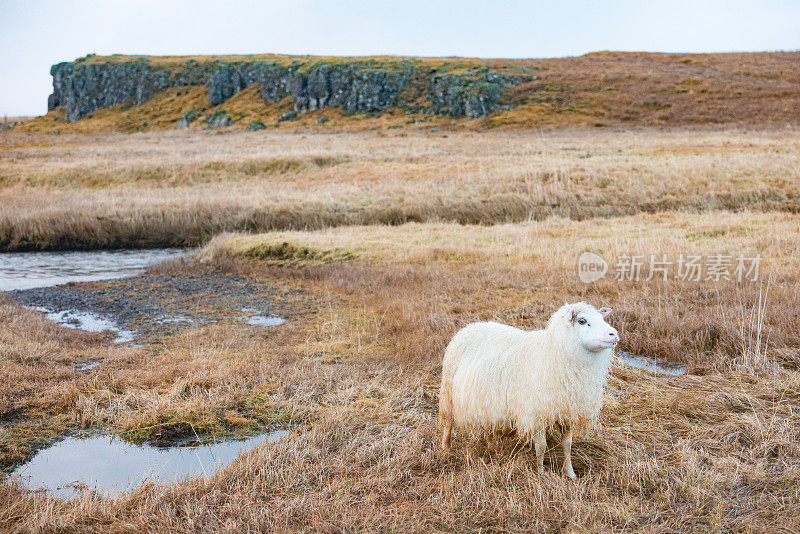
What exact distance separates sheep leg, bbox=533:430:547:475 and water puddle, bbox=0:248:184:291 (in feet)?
50.7

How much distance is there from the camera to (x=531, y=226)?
21.1 metres

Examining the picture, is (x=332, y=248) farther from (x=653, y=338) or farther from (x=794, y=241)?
(x=794, y=241)

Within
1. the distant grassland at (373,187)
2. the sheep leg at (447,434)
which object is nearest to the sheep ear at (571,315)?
the sheep leg at (447,434)

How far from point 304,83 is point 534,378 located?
238 feet

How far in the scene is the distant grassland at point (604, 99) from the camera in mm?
52281

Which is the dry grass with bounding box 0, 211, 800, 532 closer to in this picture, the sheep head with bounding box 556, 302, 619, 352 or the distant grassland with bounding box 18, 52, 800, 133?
the sheep head with bounding box 556, 302, 619, 352

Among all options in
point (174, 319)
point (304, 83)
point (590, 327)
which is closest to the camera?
point (590, 327)

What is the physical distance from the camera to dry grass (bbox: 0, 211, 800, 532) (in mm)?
5410

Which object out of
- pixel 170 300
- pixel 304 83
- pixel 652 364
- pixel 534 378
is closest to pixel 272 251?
pixel 170 300

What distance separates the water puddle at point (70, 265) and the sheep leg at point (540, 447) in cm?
1546

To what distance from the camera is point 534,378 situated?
5934 mm

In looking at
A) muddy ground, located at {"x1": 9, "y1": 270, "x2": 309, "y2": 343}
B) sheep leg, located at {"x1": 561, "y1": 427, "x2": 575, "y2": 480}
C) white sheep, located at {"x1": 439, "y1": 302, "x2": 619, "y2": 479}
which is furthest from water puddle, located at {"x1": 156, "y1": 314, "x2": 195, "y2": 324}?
sheep leg, located at {"x1": 561, "y1": 427, "x2": 575, "y2": 480}

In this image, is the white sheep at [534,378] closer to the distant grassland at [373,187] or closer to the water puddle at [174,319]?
the water puddle at [174,319]

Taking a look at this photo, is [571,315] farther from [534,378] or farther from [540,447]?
[540,447]
